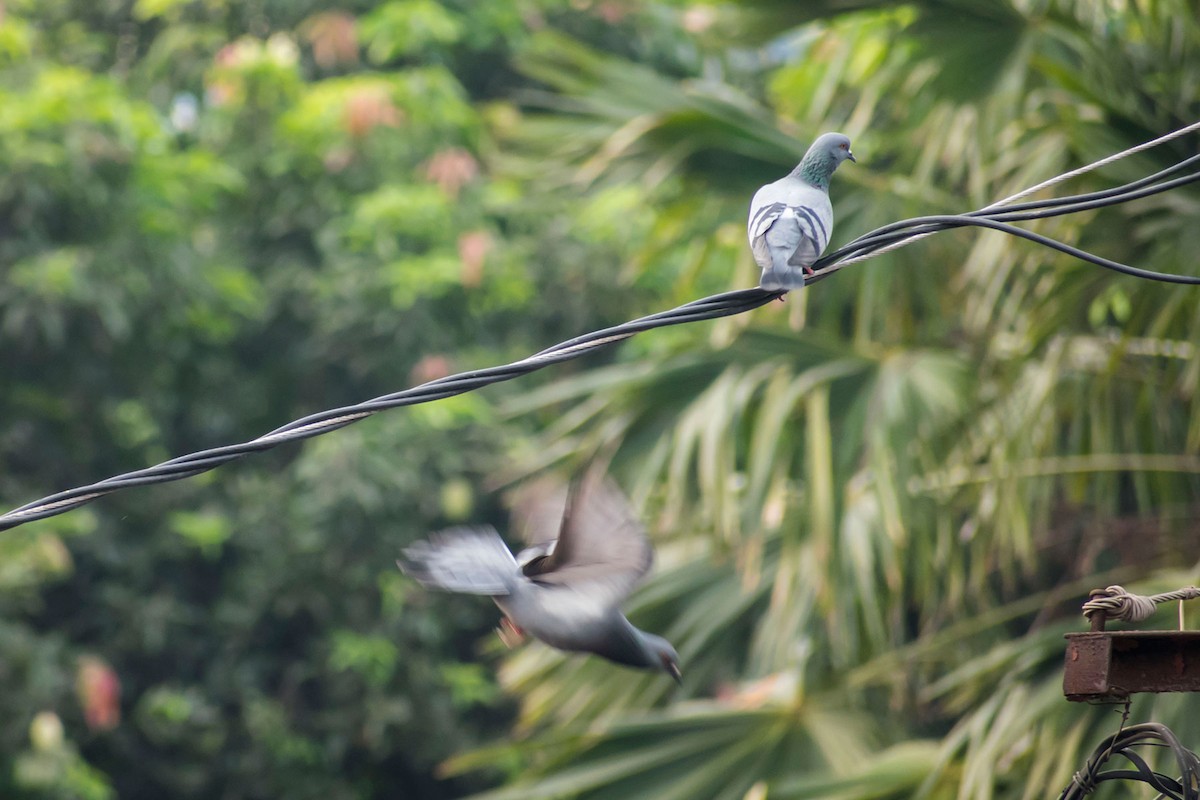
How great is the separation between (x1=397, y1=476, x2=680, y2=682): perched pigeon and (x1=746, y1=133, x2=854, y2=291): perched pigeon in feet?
1.47

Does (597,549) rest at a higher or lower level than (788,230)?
lower

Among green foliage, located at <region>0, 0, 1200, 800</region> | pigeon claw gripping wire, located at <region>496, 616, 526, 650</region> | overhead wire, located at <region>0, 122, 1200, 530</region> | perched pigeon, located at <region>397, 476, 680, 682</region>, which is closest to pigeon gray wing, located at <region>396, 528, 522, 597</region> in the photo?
perched pigeon, located at <region>397, 476, 680, 682</region>

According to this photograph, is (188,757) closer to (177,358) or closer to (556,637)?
(177,358)

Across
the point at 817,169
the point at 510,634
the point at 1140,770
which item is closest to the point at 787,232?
the point at 817,169

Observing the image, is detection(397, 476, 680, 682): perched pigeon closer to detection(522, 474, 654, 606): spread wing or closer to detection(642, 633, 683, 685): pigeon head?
detection(522, 474, 654, 606): spread wing

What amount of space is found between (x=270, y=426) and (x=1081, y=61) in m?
6.25

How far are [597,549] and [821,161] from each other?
0.90 metres

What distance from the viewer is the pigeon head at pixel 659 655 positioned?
8.46 ft

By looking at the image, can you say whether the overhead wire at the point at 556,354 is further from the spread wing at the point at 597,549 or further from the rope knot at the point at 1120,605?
the rope knot at the point at 1120,605

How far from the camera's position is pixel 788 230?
233 centimetres

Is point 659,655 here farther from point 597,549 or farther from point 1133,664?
point 1133,664

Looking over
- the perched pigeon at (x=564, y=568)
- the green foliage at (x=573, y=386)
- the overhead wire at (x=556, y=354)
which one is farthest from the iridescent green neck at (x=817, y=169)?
the green foliage at (x=573, y=386)

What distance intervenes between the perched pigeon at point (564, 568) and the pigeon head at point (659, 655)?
108 mm

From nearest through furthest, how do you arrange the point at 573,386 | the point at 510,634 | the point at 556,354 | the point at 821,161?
1. the point at 556,354
2. the point at 510,634
3. the point at 821,161
4. the point at 573,386
